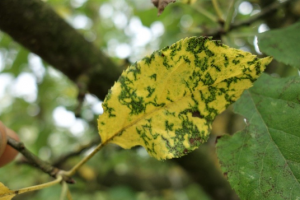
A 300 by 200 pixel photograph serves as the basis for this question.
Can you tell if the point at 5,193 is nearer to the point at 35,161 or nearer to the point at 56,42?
the point at 35,161

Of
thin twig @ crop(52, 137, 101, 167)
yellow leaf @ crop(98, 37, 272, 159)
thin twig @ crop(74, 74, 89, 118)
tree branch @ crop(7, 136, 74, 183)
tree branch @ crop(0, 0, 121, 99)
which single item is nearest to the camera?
A: yellow leaf @ crop(98, 37, 272, 159)

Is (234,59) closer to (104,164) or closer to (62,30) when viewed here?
(62,30)

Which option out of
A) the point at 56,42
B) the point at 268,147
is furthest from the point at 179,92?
the point at 56,42

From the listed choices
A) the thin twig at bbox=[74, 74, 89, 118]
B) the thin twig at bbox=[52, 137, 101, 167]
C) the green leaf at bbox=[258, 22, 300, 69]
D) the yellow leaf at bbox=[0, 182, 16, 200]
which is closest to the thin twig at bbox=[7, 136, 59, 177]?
the yellow leaf at bbox=[0, 182, 16, 200]

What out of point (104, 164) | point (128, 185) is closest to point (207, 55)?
point (104, 164)

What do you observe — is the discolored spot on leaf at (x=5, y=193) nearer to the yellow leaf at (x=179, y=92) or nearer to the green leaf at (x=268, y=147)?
the yellow leaf at (x=179, y=92)

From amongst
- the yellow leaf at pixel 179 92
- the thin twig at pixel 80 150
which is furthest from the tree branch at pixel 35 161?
the thin twig at pixel 80 150

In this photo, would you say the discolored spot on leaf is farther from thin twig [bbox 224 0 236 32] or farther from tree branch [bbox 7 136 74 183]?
thin twig [bbox 224 0 236 32]
